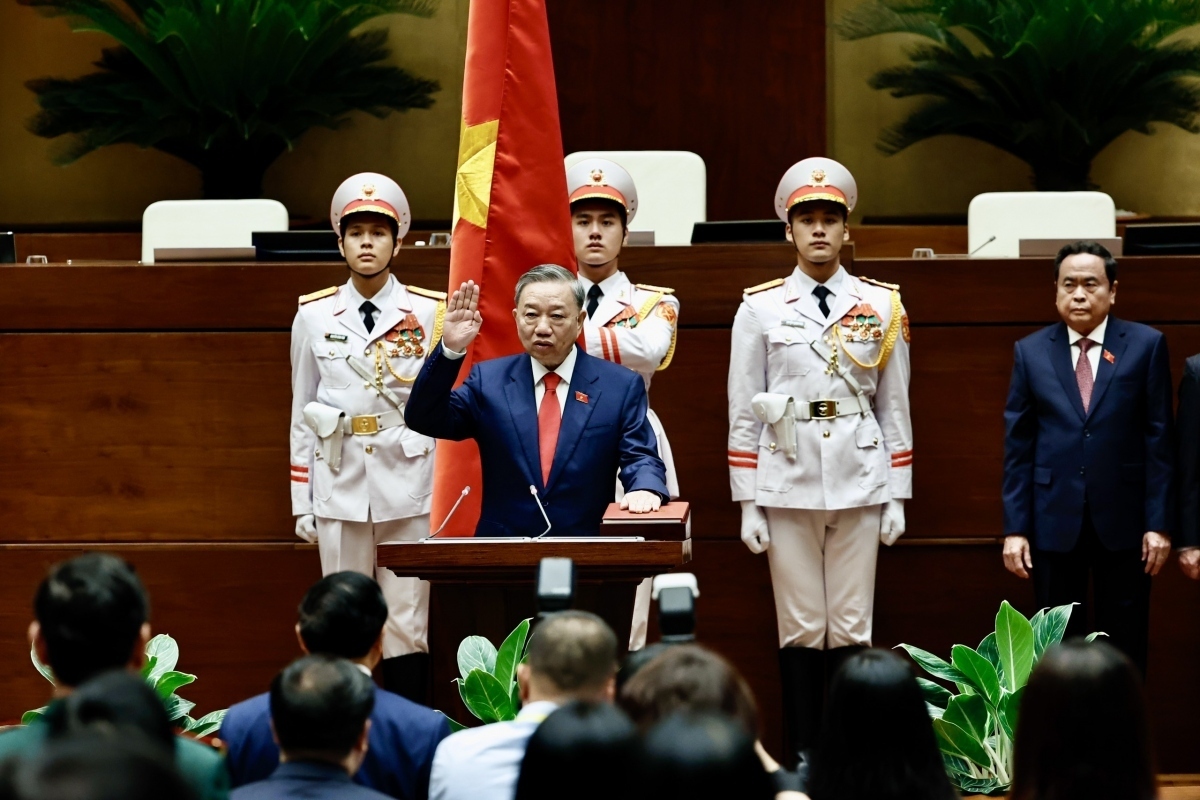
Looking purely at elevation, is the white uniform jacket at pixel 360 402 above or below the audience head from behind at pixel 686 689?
above

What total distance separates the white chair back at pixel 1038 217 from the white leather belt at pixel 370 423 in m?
2.37

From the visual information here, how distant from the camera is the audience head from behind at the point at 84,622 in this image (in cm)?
210

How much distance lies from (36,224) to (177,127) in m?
1.06

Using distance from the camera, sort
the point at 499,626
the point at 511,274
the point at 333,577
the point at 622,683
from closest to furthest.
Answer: the point at 622,683, the point at 333,577, the point at 499,626, the point at 511,274

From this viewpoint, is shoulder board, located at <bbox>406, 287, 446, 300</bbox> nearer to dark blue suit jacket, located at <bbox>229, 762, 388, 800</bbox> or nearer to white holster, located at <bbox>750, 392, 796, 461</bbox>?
white holster, located at <bbox>750, 392, 796, 461</bbox>

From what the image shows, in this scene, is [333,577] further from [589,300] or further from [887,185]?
[887,185]

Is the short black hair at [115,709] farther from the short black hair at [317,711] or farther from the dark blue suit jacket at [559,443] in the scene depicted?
the dark blue suit jacket at [559,443]

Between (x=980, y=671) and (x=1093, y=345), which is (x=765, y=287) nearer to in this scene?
(x=1093, y=345)

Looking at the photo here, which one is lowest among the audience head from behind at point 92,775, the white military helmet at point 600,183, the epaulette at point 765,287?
the audience head from behind at point 92,775

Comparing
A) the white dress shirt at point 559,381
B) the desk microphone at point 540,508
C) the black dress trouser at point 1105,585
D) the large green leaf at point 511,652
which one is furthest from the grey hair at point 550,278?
the black dress trouser at point 1105,585

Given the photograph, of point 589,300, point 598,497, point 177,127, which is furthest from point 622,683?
point 177,127

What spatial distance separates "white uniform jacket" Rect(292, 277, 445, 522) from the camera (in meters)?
4.51

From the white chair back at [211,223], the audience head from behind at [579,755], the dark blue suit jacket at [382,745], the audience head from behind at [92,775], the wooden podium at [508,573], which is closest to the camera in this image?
A: the audience head from behind at [92,775]

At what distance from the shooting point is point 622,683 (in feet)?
7.02
